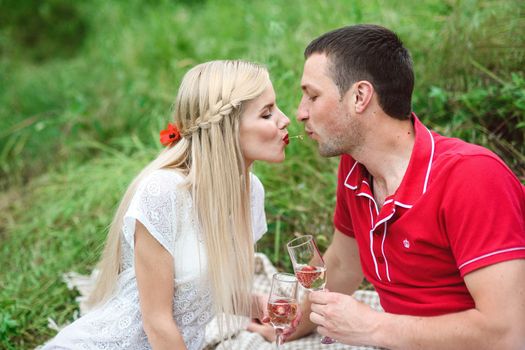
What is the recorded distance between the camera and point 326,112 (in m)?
2.90

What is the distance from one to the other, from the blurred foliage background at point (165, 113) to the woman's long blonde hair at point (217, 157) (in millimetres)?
1339

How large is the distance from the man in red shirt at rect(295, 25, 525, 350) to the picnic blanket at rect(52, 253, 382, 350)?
0.70 m

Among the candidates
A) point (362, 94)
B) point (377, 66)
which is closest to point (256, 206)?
point (362, 94)

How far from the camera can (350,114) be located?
286 cm

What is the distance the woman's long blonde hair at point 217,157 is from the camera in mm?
2852

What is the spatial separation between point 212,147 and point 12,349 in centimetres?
202

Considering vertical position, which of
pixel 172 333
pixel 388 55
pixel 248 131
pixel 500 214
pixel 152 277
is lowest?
pixel 172 333

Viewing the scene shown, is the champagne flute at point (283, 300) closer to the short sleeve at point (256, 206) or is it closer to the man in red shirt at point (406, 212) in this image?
the man in red shirt at point (406, 212)

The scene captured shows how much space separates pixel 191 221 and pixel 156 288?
0.35 meters

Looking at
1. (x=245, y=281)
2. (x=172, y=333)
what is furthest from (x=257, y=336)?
(x=172, y=333)

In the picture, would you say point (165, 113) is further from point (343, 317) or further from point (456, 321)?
point (456, 321)

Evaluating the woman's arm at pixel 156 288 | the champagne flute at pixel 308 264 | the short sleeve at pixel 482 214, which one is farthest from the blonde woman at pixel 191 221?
the short sleeve at pixel 482 214

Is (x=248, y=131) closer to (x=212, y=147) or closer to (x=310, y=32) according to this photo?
(x=212, y=147)

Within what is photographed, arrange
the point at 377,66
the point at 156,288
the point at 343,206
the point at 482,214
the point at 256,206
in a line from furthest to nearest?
1. the point at 256,206
2. the point at 343,206
3. the point at 377,66
4. the point at 156,288
5. the point at 482,214
